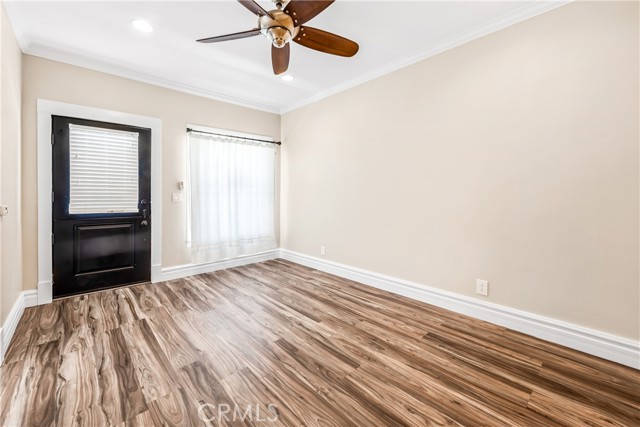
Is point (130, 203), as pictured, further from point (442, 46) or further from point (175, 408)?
point (442, 46)

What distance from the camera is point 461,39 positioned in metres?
2.65

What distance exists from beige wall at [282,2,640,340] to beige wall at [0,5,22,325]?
11.0 ft

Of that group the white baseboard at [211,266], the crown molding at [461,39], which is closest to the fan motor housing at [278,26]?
the crown molding at [461,39]

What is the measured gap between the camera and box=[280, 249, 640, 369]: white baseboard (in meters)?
1.96

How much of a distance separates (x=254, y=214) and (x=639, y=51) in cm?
445

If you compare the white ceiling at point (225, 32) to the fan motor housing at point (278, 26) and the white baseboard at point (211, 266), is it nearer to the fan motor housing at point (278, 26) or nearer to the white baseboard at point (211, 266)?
the fan motor housing at point (278, 26)

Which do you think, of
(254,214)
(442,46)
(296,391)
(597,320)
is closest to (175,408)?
(296,391)

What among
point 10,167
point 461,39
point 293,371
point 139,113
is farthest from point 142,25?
point 293,371

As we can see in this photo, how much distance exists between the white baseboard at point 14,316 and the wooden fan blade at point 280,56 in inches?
116

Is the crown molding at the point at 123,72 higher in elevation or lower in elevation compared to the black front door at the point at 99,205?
higher

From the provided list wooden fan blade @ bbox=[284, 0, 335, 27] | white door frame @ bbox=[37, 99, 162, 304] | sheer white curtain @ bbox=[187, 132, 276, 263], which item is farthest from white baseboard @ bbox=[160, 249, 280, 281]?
wooden fan blade @ bbox=[284, 0, 335, 27]

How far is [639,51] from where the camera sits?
1860 millimetres

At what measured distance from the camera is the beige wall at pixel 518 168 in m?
1.96

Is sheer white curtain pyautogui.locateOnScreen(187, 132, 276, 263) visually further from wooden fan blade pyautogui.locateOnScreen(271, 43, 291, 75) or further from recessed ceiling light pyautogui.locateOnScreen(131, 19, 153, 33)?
wooden fan blade pyautogui.locateOnScreen(271, 43, 291, 75)
